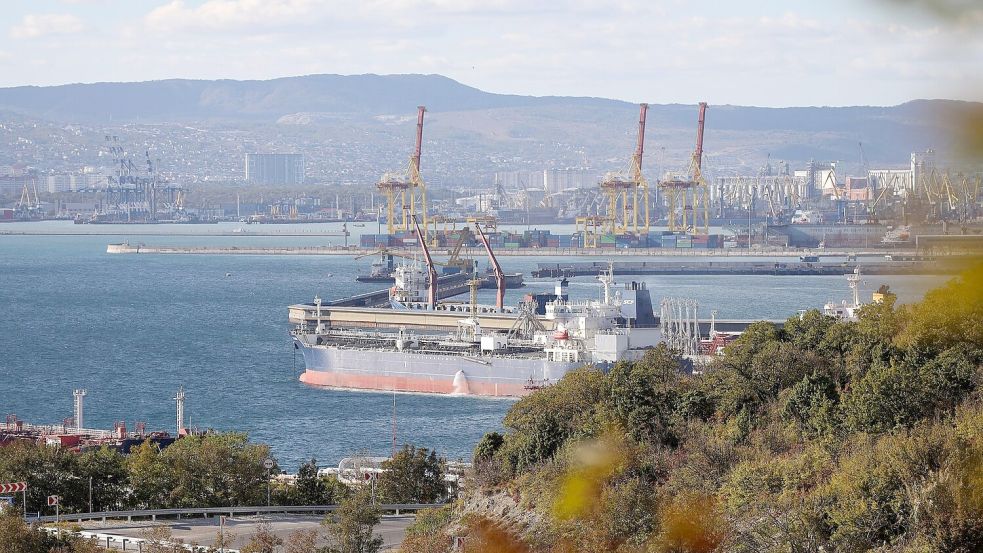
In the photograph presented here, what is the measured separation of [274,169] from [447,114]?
118 feet

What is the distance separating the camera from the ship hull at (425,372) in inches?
713

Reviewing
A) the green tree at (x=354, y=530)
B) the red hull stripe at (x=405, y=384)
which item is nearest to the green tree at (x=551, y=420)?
the green tree at (x=354, y=530)

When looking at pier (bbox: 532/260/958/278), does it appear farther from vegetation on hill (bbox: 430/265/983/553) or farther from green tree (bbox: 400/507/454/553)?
green tree (bbox: 400/507/454/553)

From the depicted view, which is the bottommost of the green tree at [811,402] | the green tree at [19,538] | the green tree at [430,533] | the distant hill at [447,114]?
the green tree at [430,533]

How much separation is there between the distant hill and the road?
63748mm

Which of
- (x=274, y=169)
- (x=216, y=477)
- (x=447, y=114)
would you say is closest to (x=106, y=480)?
(x=216, y=477)

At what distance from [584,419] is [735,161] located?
9656cm

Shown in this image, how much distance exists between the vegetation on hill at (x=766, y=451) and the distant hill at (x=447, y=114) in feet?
207

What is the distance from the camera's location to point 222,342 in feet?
83.3

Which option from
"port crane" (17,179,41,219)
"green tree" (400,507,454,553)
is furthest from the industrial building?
"green tree" (400,507,454,553)

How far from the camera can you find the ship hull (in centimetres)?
1812

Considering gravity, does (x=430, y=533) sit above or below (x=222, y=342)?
above

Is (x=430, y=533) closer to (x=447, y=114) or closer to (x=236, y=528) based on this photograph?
(x=236, y=528)

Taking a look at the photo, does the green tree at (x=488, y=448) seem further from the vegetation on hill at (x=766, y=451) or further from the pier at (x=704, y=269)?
the pier at (x=704, y=269)
